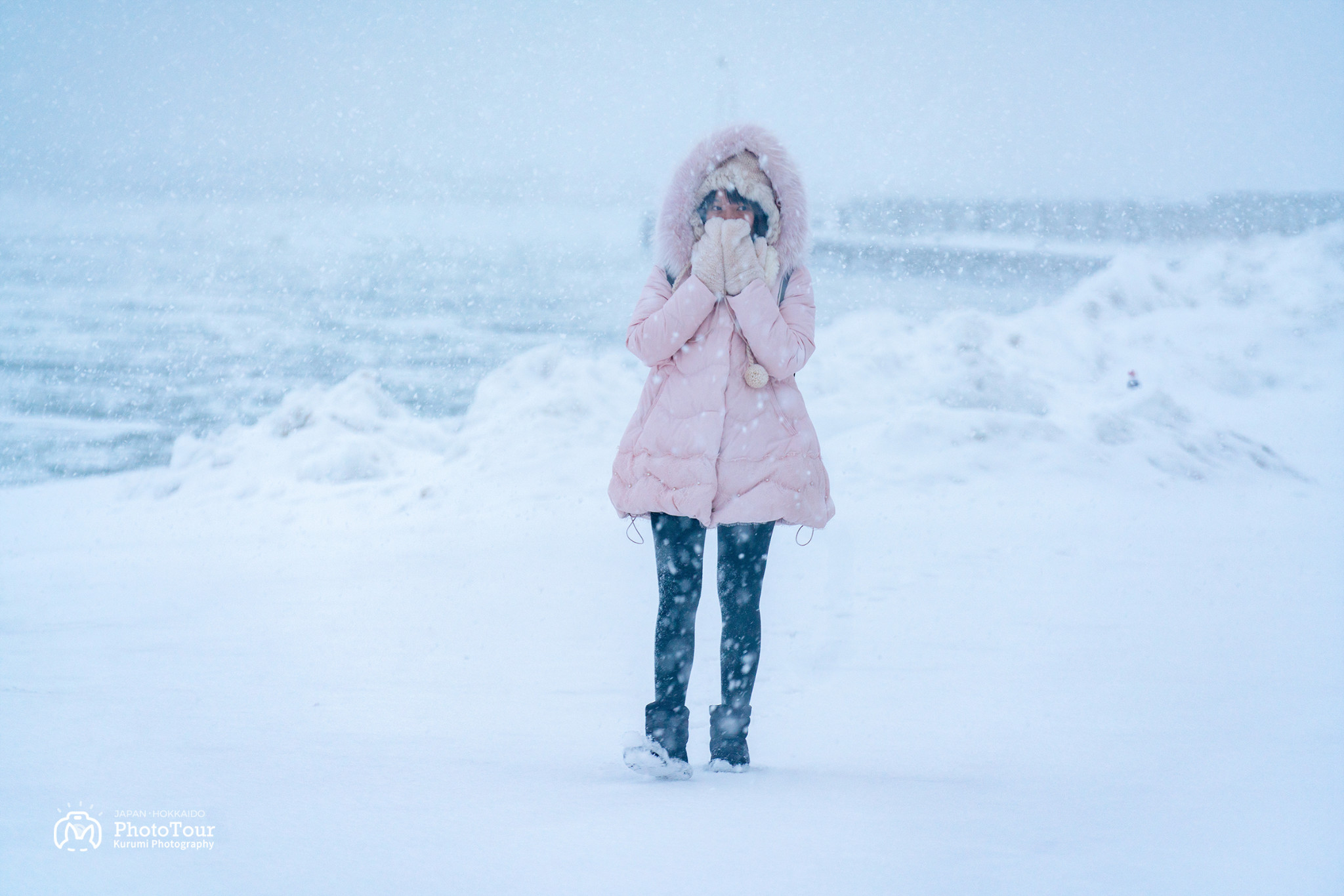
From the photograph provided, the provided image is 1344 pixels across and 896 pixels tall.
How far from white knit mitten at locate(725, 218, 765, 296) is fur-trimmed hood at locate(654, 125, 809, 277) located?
0.10 metres

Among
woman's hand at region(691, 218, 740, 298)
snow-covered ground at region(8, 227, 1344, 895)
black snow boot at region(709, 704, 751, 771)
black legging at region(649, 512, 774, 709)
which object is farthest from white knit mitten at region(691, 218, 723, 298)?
snow-covered ground at region(8, 227, 1344, 895)

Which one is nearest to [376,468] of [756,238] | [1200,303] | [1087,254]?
[756,238]

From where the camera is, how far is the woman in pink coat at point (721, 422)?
1.57 meters

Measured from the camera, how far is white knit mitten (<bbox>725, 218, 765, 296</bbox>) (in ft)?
5.21

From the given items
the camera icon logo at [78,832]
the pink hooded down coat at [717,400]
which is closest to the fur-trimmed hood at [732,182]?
the pink hooded down coat at [717,400]

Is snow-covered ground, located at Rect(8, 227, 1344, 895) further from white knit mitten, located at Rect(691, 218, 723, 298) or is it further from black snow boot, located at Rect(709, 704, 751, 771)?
white knit mitten, located at Rect(691, 218, 723, 298)

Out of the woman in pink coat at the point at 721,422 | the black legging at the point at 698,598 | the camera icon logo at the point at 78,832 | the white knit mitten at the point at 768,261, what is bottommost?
the camera icon logo at the point at 78,832

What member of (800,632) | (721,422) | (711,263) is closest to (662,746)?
(721,422)

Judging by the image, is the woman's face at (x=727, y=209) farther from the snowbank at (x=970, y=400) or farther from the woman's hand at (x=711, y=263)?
the snowbank at (x=970, y=400)

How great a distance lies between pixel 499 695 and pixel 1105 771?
139cm

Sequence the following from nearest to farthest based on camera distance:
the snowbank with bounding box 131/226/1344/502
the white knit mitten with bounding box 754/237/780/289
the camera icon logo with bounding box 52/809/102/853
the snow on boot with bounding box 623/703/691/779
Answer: the camera icon logo with bounding box 52/809/102/853 < the snow on boot with bounding box 623/703/691/779 < the white knit mitten with bounding box 754/237/780/289 < the snowbank with bounding box 131/226/1344/502

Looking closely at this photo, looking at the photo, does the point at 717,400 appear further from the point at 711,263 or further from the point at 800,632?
the point at 800,632

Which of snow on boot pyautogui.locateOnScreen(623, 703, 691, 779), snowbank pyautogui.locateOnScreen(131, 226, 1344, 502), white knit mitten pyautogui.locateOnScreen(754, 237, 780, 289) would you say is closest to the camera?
snow on boot pyautogui.locateOnScreen(623, 703, 691, 779)

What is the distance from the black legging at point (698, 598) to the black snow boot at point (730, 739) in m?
0.02
